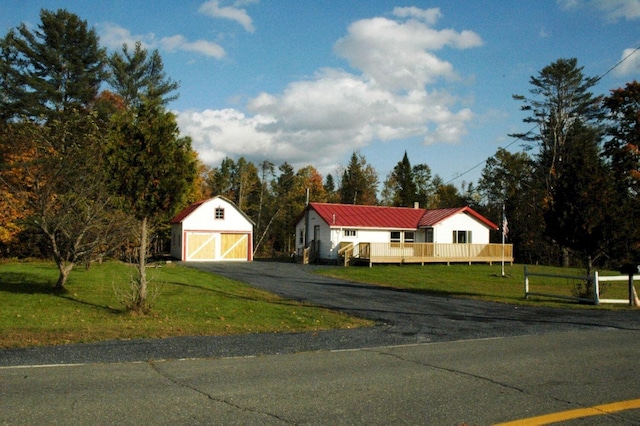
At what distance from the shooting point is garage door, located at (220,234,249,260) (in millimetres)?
40875

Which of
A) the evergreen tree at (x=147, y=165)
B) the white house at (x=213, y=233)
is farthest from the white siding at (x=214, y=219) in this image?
the evergreen tree at (x=147, y=165)

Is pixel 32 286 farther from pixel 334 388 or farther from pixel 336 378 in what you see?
pixel 334 388

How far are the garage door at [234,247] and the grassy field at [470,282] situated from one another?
10583 millimetres

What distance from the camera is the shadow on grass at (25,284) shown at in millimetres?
16703

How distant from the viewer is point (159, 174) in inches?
526

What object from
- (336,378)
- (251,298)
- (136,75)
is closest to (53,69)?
(136,75)

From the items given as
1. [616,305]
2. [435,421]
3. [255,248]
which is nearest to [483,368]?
[435,421]

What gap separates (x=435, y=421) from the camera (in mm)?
5402

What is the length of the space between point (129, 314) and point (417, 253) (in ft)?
86.9

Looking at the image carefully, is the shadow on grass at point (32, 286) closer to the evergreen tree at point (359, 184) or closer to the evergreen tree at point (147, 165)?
the evergreen tree at point (147, 165)

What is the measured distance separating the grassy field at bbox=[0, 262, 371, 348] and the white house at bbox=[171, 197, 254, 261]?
1949cm

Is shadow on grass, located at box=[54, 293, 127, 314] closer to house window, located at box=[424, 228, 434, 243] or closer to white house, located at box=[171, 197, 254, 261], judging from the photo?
white house, located at box=[171, 197, 254, 261]

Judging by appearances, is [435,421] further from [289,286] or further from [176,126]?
[289,286]

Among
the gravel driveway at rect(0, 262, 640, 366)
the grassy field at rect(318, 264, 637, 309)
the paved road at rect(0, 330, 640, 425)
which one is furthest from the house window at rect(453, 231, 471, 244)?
the paved road at rect(0, 330, 640, 425)
